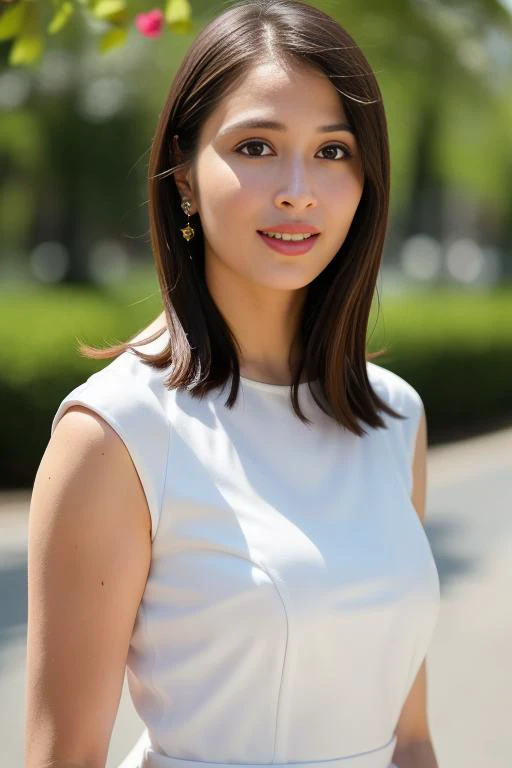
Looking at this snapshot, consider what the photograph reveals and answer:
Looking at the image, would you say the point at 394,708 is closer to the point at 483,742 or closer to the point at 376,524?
the point at 376,524

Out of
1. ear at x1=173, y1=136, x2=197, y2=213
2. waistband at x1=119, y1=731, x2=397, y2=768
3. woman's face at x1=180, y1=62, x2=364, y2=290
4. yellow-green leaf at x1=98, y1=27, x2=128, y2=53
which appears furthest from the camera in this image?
yellow-green leaf at x1=98, y1=27, x2=128, y2=53

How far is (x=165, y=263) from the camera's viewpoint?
1964 mm

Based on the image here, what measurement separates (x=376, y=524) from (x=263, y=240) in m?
0.47

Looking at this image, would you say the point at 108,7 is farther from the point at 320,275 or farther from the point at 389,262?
the point at 389,262

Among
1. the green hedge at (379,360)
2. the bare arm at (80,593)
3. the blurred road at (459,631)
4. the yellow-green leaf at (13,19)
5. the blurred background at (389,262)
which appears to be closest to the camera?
the bare arm at (80,593)

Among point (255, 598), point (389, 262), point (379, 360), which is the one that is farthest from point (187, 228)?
point (389, 262)

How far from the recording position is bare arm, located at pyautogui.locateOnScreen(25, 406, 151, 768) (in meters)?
1.55

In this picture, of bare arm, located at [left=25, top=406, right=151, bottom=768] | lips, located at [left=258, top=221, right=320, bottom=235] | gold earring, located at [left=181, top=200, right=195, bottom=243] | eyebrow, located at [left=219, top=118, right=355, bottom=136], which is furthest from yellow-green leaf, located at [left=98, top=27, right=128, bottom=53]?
bare arm, located at [left=25, top=406, right=151, bottom=768]

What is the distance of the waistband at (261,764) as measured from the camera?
1.69 meters

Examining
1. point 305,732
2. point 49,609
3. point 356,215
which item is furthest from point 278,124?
point 305,732

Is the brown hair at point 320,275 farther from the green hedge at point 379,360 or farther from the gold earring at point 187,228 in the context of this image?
the green hedge at point 379,360

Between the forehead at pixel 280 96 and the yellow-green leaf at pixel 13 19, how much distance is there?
0.88m

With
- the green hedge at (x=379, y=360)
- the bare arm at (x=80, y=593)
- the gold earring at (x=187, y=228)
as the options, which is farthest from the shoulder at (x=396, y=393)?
the green hedge at (x=379, y=360)

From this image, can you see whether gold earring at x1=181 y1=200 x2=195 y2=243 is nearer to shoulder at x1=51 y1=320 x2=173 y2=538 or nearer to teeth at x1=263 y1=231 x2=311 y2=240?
teeth at x1=263 y1=231 x2=311 y2=240
